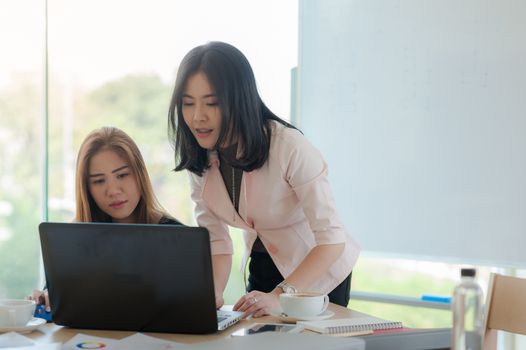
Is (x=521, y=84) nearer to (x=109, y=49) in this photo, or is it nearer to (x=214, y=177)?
(x=214, y=177)

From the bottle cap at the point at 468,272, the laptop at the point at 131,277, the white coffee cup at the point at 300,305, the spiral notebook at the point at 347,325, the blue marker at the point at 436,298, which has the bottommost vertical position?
the blue marker at the point at 436,298

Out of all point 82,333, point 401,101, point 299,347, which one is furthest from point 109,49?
point 299,347

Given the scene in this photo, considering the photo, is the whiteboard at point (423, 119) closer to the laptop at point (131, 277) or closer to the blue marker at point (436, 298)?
the blue marker at point (436, 298)

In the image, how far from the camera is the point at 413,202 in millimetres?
2604

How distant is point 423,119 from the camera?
2578 millimetres

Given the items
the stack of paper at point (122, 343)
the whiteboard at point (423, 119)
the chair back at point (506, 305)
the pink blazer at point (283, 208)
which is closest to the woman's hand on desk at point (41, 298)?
the stack of paper at point (122, 343)

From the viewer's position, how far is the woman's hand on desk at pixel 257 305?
1.68m

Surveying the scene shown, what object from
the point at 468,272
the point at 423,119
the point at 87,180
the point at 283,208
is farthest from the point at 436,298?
the point at 468,272

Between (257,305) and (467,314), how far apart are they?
74 cm

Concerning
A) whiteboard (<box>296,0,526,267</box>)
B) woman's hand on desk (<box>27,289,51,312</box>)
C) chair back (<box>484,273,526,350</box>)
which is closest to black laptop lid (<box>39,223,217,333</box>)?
woman's hand on desk (<box>27,289,51,312</box>)

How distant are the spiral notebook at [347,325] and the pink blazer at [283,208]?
413 millimetres

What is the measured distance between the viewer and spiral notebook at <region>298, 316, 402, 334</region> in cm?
149

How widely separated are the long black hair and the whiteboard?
773mm

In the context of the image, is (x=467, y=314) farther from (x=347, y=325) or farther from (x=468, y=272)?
(x=347, y=325)
